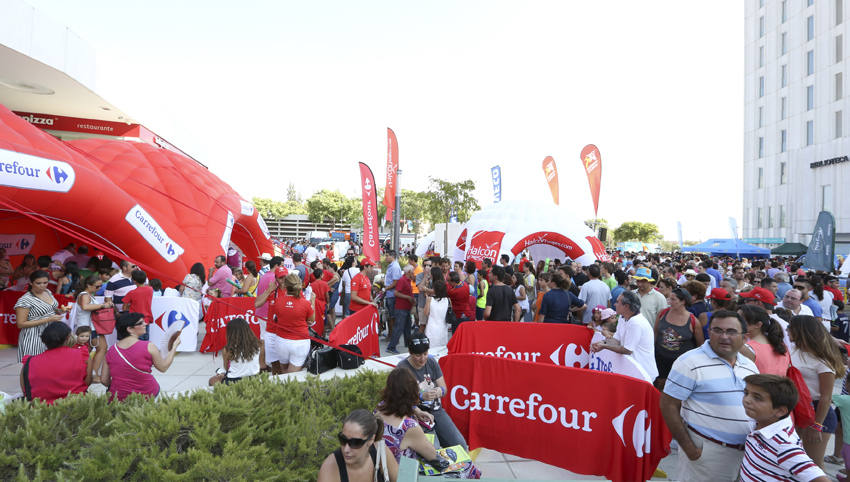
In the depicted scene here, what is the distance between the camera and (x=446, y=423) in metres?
4.15

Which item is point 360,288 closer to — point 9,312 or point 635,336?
point 635,336

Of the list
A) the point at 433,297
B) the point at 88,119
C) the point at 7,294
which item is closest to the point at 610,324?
the point at 433,297

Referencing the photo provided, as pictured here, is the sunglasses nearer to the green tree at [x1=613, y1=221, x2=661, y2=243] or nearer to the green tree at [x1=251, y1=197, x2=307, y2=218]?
the green tree at [x1=251, y1=197, x2=307, y2=218]

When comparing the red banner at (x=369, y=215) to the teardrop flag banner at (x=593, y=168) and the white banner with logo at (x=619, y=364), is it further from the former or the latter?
the teardrop flag banner at (x=593, y=168)

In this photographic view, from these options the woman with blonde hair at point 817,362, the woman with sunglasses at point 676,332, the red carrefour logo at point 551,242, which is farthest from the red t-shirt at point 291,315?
the red carrefour logo at point 551,242

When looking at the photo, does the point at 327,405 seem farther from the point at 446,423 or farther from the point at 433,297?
the point at 433,297

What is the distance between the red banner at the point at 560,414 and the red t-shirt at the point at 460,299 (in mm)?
3219

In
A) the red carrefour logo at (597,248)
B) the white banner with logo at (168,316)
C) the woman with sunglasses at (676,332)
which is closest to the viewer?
the woman with sunglasses at (676,332)

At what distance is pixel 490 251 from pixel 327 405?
13.6 m

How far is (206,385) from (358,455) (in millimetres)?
5449

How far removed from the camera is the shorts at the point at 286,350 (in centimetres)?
621

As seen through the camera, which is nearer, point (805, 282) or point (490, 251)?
point (805, 282)

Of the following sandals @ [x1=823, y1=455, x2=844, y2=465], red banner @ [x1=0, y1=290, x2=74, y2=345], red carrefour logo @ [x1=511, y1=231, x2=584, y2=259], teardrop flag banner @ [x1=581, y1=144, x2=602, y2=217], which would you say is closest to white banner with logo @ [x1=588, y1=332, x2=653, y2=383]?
sandals @ [x1=823, y1=455, x2=844, y2=465]

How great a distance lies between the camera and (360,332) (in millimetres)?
7867
